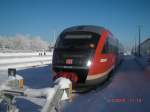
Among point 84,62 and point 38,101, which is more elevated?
point 84,62

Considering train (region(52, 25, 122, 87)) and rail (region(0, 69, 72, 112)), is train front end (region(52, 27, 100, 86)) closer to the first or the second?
train (region(52, 25, 122, 87))

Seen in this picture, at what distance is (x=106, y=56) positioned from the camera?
35.9ft

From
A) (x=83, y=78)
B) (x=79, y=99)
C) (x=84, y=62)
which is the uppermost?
(x=84, y=62)

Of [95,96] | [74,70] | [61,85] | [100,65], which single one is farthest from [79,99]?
[61,85]

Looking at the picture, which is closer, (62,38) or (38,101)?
(38,101)

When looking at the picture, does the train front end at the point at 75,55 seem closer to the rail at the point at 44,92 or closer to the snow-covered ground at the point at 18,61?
the rail at the point at 44,92

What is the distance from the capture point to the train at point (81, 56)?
30.4 feet

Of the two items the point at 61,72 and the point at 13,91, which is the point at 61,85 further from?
the point at 61,72

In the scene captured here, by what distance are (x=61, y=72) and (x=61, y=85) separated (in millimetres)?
4508

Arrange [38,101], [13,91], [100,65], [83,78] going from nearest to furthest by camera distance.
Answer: [13,91]
[38,101]
[83,78]
[100,65]

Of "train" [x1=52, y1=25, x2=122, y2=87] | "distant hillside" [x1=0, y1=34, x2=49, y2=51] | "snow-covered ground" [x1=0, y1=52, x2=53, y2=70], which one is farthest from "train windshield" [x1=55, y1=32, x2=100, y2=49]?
"distant hillside" [x1=0, y1=34, x2=49, y2=51]

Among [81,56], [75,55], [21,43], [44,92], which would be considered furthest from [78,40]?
[21,43]

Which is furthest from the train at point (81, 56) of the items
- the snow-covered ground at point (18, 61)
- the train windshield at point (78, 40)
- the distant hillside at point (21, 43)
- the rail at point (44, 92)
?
the distant hillside at point (21, 43)

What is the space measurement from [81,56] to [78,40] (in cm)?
99
